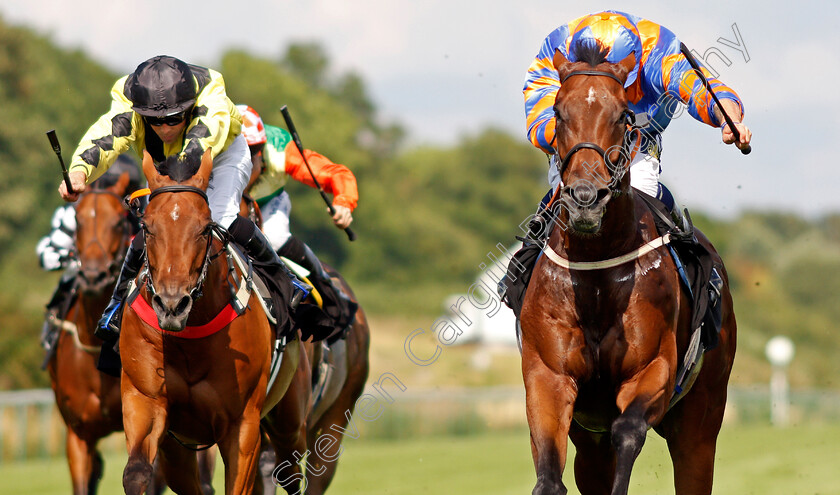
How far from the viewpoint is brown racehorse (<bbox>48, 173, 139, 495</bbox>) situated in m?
7.61

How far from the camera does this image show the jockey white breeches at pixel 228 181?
6.01m

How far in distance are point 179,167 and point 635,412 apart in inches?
86.2

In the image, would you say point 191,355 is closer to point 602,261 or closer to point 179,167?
point 179,167

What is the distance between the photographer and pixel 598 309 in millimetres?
5125

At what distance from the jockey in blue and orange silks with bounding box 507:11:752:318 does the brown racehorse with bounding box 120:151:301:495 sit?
4.36ft

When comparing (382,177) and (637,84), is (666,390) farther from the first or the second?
(382,177)

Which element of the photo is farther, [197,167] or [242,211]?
[242,211]

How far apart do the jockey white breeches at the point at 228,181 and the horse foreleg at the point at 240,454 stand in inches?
40.0

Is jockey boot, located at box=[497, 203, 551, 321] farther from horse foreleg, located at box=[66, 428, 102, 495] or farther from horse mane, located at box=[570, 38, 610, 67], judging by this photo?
horse foreleg, located at box=[66, 428, 102, 495]

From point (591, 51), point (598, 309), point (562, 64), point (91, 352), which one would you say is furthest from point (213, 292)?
point (91, 352)

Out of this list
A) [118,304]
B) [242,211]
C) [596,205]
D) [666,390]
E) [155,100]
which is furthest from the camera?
[242,211]

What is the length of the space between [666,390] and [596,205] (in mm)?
981

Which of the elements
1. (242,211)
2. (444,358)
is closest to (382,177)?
(444,358)

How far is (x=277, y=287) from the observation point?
632 centimetres
